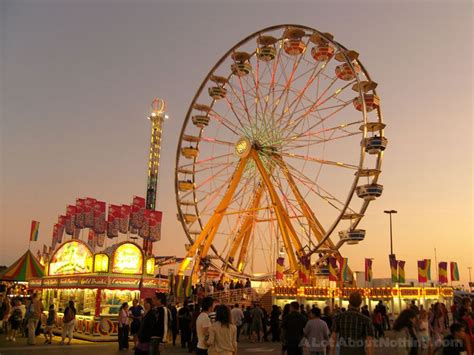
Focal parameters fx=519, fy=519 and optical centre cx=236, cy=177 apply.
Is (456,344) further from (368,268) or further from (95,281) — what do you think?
(368,268)

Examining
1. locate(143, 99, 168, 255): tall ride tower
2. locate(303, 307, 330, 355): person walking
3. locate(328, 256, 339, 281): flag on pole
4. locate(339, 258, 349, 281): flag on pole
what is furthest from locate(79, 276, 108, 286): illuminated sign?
locate(143, 99, 168, 255): tall ride tower

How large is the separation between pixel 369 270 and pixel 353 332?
2149cm

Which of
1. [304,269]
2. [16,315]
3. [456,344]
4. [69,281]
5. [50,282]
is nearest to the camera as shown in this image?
[456,344]

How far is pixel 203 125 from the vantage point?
31.6 metres

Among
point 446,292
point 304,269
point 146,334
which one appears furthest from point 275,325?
point 446,292

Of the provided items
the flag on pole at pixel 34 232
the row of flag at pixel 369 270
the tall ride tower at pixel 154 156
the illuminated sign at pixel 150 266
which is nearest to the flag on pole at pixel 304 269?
the row of flag at pixel 369 270

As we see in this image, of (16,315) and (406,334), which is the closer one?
(406,334)

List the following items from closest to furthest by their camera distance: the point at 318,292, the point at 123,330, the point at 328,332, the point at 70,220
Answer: the point at 328,332 → the point at 123,330 → the point at 318,292 → the point at 70,220

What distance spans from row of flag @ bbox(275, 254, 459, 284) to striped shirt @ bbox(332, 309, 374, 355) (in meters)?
20.0

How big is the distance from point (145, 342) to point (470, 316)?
5.68 meters

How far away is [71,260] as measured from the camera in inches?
919

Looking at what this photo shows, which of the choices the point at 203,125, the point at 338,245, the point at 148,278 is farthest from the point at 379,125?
the point at 148,278

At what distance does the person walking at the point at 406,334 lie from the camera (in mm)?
6059

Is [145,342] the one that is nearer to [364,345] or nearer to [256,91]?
[364,345]
